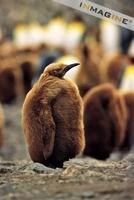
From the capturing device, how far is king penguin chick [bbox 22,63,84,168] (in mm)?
2561

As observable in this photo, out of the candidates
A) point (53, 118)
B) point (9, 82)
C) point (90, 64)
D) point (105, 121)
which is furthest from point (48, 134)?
point (9, 82)

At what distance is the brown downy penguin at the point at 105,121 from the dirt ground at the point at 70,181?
0.53 m

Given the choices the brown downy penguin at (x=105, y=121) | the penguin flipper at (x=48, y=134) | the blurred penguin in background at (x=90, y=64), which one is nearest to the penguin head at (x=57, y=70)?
the penguin flipper at (x=48, y=134)

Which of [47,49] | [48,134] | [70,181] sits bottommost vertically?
[70,181]

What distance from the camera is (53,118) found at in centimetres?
256

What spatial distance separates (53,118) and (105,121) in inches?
31.5

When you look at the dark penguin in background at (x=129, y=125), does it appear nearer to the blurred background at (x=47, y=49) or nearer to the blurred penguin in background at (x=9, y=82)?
the blurred background at (x=47, y=49)

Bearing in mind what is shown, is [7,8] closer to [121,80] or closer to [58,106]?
[121,80]

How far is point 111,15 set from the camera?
267cm

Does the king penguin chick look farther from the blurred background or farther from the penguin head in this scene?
the blurred background

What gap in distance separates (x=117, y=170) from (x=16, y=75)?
2.20m

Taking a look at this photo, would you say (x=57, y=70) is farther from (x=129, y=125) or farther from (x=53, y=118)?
(x=129, y=125)

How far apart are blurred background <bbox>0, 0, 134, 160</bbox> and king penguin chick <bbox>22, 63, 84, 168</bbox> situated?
2.41 feet

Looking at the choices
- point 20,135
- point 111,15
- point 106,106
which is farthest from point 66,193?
point 20,135
